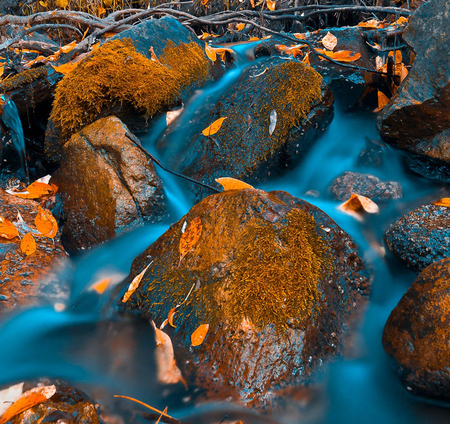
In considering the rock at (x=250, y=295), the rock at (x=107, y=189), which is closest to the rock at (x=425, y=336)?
the rock at (x=250, y=295)

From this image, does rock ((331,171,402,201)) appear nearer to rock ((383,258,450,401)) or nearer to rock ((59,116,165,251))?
rock ((383,258,450,401))

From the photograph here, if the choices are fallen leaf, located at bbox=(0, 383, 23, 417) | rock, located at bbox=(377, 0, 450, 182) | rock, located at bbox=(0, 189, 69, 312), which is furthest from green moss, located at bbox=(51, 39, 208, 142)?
fallen leaf, located at bbox=(0, 383, 23, 417)

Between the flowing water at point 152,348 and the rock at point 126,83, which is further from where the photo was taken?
the rock at point 126,83

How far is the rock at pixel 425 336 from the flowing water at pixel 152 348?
122 millimetres

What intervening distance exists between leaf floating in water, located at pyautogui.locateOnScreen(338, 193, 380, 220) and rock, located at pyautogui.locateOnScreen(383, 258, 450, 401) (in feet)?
4.10

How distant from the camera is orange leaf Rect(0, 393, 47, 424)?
1.55 meters

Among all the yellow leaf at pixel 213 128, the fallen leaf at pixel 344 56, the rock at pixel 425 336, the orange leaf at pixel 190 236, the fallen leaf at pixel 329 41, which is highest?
the fallen leaf at pixel 329 41

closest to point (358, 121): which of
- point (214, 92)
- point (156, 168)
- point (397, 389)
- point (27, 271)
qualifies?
point (214, 92)

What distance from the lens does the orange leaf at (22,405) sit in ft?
5.08

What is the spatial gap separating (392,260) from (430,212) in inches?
17.9

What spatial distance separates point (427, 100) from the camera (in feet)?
10.5

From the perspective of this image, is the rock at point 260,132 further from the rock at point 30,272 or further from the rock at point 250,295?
the rock at point 30,272

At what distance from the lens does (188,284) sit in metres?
2.09

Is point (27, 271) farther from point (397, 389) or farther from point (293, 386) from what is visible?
point (397, 389)
